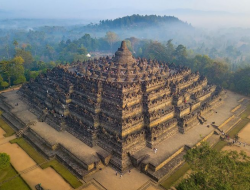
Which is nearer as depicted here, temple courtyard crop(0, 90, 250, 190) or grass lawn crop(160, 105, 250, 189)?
temple courtyard crop(0, 90, 250, 190)

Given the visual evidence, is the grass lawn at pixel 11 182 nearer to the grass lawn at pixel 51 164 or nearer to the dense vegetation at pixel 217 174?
the grass lawn at pixel 51 164

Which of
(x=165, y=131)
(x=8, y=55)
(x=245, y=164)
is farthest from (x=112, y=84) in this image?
(x=8, y=55)

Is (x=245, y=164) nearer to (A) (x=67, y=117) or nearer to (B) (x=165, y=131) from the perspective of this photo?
(B) (x=165, y=131)

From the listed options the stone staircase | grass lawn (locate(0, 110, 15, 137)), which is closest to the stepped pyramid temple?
the stone staircase

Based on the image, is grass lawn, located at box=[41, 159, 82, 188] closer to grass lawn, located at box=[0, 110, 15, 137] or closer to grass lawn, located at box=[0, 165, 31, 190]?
grass lawn, located at box=[0, 165, 31, 190]

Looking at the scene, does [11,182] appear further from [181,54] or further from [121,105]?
[181,54]

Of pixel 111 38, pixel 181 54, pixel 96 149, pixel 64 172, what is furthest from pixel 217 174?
pixel 111 38
